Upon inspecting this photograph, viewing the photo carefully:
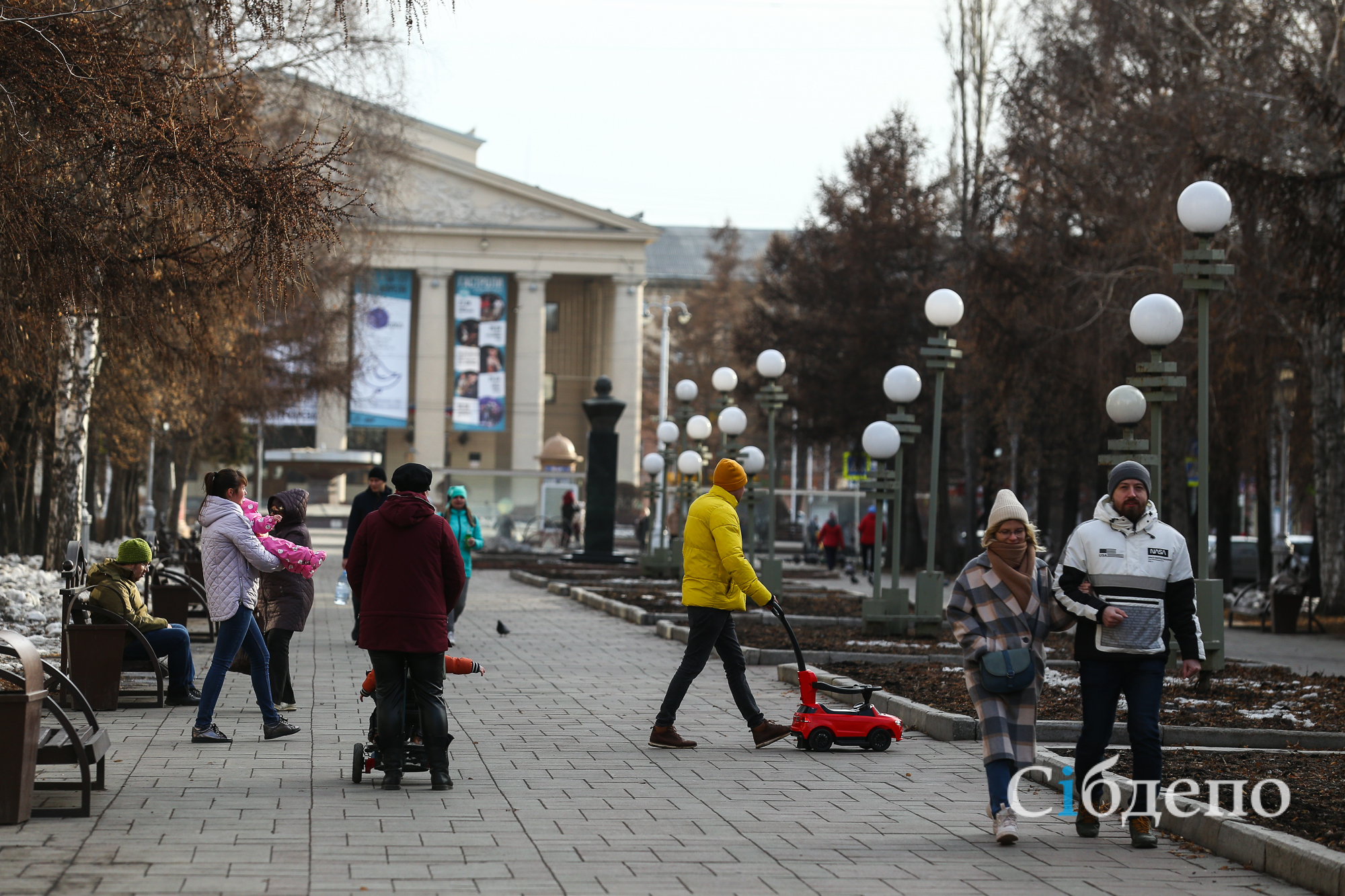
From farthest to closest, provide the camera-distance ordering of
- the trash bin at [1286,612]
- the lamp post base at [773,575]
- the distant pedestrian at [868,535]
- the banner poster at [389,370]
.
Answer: the banner poster at [389,370], the distant pedestrian at [868,535], the trash bin at [1286,612], the lamp post base at [773,575]

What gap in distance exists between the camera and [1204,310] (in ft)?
46.2

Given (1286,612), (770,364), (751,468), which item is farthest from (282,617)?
(751,468)

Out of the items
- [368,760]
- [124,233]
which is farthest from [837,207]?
[368,760]

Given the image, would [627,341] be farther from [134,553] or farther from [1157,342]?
[134,553]

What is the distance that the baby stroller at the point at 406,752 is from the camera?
8.26 metres

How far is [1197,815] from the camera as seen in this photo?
7.29 metres

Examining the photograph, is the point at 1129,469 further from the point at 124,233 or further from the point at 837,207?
the point at 837,207

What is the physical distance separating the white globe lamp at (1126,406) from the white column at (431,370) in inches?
2618

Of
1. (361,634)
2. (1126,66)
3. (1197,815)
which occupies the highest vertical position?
(1126,66)

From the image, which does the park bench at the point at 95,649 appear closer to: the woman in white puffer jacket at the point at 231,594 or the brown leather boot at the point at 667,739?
the woman in white puffer jacket at the point at 231,594

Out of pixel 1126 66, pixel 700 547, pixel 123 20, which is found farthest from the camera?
pixel 1126 66

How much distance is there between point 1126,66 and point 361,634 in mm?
26154

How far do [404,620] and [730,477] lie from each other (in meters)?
2.69

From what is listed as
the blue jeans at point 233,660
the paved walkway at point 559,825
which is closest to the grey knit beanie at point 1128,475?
the paved walkway at point 559,825
